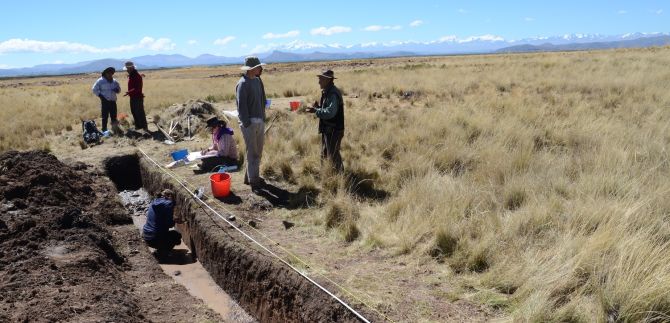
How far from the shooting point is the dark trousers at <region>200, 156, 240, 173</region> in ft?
29.3

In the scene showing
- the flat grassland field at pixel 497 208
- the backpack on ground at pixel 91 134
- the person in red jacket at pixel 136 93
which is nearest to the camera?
the flat grassland field at pixel 497 208

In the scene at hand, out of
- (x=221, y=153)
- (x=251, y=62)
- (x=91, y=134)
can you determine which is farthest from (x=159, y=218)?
(x=91, y=134)

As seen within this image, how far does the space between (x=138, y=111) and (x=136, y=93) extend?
0.58 metres

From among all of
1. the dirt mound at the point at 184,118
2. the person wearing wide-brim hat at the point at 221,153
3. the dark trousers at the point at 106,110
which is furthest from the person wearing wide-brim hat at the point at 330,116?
the dark trousers at the point at 106,110

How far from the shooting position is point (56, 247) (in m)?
5.82

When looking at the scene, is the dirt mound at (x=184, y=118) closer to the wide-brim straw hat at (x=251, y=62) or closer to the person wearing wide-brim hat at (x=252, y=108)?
the person wearing wide-brim hat at (x=252, y=108)

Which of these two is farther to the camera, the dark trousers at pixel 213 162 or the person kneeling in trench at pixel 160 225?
the dark trousers at pixel 213 162

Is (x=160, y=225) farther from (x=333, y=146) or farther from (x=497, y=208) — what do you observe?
A: (x=497, y=208)

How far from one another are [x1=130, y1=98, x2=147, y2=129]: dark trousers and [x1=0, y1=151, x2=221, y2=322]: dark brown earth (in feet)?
14.4

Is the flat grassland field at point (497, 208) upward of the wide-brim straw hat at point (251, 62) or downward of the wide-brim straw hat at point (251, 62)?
downward

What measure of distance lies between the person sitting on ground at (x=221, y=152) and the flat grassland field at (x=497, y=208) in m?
0.69

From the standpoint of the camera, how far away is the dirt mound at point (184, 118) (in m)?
12.8

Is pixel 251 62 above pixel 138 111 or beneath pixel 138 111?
above

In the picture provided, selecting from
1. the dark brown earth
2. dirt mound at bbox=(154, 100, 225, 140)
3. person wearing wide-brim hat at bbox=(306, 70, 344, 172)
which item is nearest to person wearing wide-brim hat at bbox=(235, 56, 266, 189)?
person wearing wide-brim hat at bbox=(306, 70, 344, 172)
